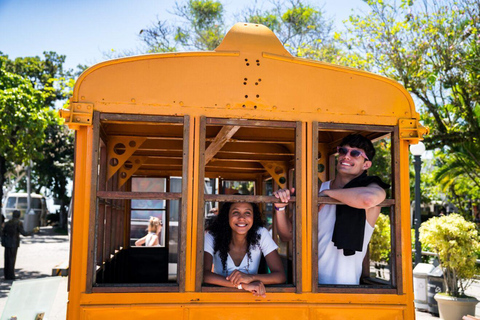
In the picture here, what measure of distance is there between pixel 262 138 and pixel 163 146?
1019 millimetres

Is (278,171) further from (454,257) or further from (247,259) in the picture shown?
(454,257)

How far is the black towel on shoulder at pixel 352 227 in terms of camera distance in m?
3.65

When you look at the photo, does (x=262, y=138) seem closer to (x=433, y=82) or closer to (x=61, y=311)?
(x=61, y=311)

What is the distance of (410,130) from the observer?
11.6 ft

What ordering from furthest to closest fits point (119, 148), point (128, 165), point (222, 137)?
point (128, 165), point (119, 148), point (222, 137)

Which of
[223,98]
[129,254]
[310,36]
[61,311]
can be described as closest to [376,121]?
[223,98]

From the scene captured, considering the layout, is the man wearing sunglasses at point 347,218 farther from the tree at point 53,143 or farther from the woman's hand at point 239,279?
the tree at point 53,143

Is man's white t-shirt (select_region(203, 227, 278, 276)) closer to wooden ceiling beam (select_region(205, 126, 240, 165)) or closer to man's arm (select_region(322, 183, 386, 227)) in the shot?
man's arm (select_region(322, 183, 386, 227))

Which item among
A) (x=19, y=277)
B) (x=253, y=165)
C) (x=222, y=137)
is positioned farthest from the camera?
(x=19, y=277)

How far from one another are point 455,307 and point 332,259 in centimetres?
524

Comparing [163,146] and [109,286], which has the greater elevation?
[163,146]

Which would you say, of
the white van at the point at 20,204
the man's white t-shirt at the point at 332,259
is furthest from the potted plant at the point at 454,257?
the white van at the point at 20,204

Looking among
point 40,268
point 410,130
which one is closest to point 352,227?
point 410,130

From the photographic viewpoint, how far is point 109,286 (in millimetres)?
3230
